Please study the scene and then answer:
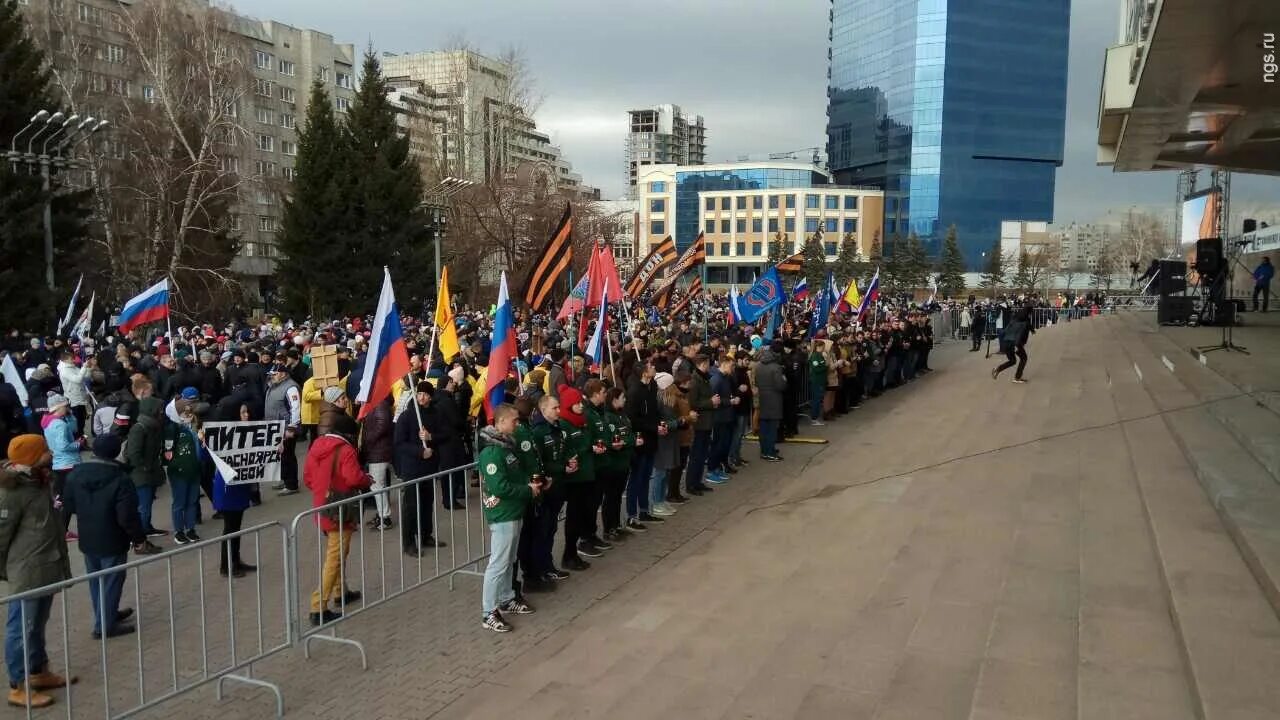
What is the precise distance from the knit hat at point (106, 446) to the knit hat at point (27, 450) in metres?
0.87

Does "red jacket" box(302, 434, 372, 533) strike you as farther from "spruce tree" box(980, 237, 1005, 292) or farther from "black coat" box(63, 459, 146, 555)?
"spruce tree" box(980, 237, 1005, 292)

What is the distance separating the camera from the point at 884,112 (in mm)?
117500

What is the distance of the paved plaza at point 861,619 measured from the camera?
5574 mm

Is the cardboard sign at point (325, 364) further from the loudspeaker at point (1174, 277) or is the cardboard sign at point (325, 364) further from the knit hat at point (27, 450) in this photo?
the loudspeaker at point (1174, 277)

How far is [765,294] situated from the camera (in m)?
19.0

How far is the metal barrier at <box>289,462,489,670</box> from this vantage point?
6.54 metres

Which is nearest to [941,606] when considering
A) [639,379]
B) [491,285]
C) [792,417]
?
[639,379]

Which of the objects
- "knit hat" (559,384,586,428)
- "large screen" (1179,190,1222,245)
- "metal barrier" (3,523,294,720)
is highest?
"large screen" (1179,190,1222,245)

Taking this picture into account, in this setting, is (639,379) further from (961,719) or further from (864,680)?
(961,719)

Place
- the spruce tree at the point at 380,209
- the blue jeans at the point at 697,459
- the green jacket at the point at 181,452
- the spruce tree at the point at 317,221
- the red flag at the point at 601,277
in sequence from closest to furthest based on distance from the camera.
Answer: the green jacket at the point at 181,452 → the blue jeans at the point at 697,459 → the red flag at the point at 601,277 → the spruce tree at the point at 317,221 → the spruce tree at the point at 380,209

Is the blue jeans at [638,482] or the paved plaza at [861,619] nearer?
the paved plaza at [861,619]

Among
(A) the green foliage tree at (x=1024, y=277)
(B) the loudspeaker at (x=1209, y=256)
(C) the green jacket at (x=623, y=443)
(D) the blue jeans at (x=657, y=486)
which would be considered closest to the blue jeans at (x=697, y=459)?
(D) the blue jeans at (x=657, y=486)

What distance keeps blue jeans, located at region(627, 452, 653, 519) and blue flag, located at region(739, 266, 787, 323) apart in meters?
9.18

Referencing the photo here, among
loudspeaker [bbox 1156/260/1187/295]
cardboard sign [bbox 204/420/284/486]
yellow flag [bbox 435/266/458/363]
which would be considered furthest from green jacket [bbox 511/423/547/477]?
loudspeaker [bbox 1156/260/1187/295]
